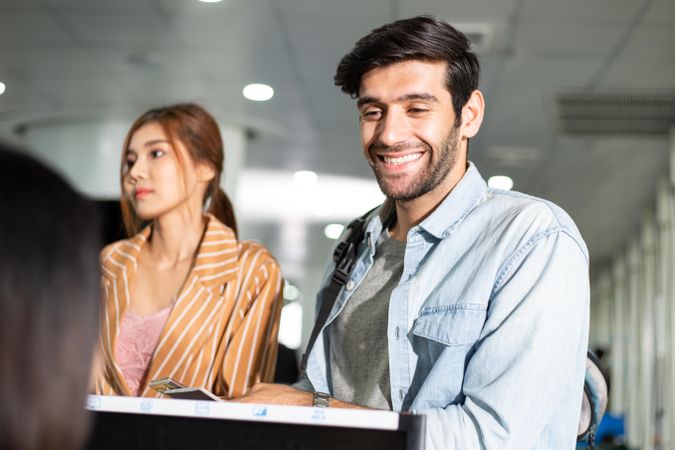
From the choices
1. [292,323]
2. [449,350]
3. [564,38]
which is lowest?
[449,350]

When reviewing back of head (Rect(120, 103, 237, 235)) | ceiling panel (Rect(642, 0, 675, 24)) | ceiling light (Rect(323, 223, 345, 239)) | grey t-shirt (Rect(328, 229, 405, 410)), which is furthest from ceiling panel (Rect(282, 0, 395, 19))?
ceiling light (Rect(323, 223, 345, 239))

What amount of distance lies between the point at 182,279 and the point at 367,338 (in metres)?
0.77

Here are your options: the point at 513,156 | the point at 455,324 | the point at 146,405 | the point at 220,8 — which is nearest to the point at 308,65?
the point at 220,8

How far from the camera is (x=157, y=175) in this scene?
7.70ft

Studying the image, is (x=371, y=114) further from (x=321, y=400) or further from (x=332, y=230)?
(x=332, y=230)

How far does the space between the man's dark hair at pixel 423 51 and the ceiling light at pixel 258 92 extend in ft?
18.1

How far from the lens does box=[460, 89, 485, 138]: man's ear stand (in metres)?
1.85

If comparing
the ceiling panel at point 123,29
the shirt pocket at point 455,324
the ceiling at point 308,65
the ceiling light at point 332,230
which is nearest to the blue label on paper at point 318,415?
the shirt pocket at point 455,324

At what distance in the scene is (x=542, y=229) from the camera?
147 centimetres

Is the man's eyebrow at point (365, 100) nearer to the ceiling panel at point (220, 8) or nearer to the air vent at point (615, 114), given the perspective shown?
Answer: the ceiling panel at point (220, 8)

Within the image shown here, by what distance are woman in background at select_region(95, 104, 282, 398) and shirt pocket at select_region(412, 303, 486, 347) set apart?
0.71 m

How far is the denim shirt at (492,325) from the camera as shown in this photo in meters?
1.34

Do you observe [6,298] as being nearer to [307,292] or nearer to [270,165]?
[270,165]

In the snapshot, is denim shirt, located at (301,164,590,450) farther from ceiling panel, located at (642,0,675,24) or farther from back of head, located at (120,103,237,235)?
ceiling panel, located at (642,0,675,24)
